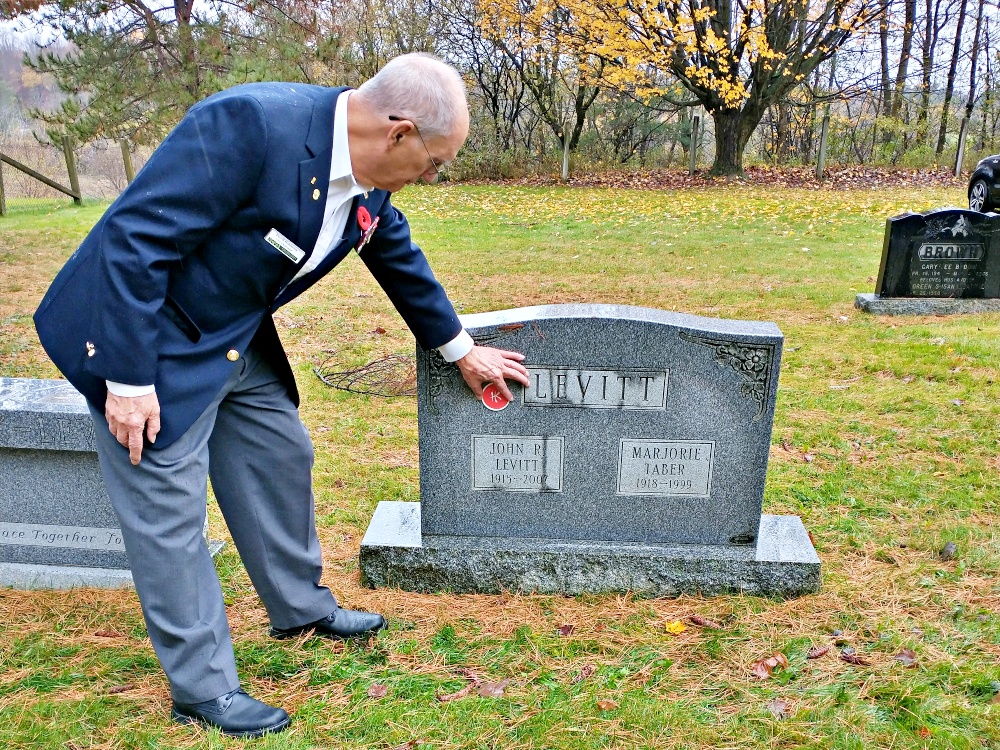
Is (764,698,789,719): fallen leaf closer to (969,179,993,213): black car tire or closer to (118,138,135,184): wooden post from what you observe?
(969,179,993,213): black car tire

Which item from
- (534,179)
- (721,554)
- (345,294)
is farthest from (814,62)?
(721,554)

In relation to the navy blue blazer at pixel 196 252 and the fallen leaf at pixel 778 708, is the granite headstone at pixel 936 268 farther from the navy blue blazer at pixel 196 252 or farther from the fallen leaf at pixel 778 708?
the navy blue blazer at pixel 196 252

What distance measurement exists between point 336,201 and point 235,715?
4.92 ft

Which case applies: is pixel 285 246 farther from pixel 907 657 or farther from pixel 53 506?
pixel 907 657

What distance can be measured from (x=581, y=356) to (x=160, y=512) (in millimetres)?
1501

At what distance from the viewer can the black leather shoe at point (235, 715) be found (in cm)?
234

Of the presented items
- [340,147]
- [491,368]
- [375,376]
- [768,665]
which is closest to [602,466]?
[491,368]

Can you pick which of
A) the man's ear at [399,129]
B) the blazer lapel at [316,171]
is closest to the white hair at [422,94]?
the man's ear at [399,129]

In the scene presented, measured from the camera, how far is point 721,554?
10.3ft

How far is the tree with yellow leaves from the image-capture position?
1611 centimetres

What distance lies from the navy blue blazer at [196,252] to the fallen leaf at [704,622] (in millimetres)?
1850

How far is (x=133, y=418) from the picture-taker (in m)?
2.02

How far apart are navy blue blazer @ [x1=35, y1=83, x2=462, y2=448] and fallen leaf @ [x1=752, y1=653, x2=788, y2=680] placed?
74.7 inches

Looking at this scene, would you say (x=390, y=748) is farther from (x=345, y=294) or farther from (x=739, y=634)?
(x=345, y=294)
